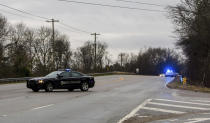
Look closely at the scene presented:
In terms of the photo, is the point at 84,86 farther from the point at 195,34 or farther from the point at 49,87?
the point at 195,34

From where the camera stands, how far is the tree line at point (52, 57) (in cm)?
6712

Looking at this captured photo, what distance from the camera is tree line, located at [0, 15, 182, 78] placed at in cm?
6712

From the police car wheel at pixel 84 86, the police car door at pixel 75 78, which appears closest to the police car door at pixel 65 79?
the police car door at pixel 75 78

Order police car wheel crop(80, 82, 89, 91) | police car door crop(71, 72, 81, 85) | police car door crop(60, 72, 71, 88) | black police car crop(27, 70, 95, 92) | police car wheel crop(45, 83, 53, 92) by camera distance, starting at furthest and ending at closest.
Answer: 1. police car wheel crop(80, 82, 89, 91)
2. police car door crop(71, 72, 81, 85)
3. police car door crop(60, 72, 71, 88)
4. police car wheel crop(45, 83, 53, 92)
5. black police car crop(27, 70, 95, 92)

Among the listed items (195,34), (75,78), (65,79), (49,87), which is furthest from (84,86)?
(195,34)

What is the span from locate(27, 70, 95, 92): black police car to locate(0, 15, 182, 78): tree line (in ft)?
92.8

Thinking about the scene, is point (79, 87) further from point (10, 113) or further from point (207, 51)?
point (207, 51)

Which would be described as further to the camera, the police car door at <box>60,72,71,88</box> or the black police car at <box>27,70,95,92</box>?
the police car door at <box>60,72,71,88</box>

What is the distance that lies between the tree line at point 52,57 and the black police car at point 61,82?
1113 inches

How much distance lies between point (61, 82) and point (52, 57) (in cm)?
6433

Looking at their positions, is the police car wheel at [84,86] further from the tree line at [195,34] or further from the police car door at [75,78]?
the tree line at [195,34]

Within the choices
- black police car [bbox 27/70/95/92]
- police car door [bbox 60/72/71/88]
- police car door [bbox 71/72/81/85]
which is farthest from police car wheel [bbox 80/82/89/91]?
police car door [bbox 60/72/71/88]

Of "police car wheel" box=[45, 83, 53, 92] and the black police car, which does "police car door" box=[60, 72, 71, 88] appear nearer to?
the black police car

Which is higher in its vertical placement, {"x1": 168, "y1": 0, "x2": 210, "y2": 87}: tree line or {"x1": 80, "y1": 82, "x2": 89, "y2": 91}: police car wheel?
{"x1": 168, "y1": 0, "x2": 210, "y2": 87}: tree line
